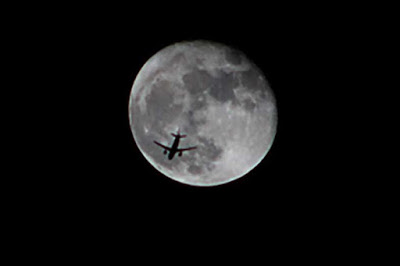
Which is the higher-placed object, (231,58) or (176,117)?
(231,58)

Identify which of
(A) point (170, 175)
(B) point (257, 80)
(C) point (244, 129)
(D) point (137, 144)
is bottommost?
(A) point (170, 175)

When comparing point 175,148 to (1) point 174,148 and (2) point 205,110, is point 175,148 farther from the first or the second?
(2) point 205,110

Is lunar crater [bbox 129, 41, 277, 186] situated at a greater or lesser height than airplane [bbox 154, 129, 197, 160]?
greater

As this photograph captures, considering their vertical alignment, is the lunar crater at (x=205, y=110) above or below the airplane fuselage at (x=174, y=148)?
above

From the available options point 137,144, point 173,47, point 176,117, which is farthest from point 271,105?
point 137,144

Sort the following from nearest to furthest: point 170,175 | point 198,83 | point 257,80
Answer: point 198,83 < point 257,80 < point 170,175

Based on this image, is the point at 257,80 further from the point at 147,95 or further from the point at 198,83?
the point at 147,95

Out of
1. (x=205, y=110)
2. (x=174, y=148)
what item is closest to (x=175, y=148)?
(x=174, y=148)

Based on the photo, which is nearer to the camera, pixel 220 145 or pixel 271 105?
pixel 220 145

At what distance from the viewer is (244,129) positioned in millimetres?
4605

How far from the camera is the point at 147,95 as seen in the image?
484 centimetres

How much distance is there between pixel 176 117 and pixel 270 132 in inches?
67.1

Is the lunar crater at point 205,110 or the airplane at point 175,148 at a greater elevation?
the lunar crater at point 205,110

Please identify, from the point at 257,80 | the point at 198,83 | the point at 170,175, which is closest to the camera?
the point at 198,83
